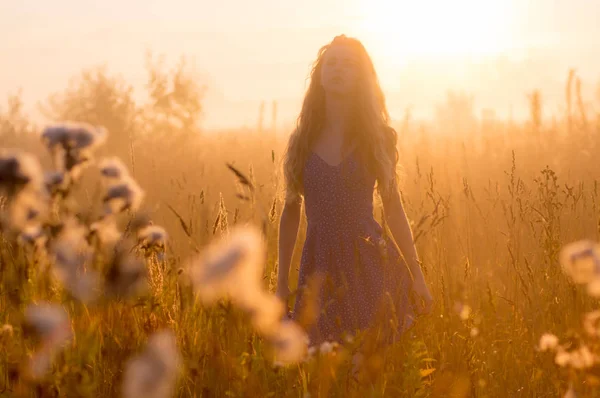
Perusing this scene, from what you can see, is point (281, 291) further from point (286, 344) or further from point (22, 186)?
point (22, 186)

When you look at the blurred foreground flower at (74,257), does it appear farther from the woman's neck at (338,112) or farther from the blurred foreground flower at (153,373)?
the woman's neck at (338,112)

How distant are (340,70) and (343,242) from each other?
2.53 feet

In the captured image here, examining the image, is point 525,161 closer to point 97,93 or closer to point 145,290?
point 145,290

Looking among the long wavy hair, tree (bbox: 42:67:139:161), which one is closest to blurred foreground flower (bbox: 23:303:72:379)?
the long wavy hair

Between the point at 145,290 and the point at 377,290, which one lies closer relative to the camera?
the point at 145,290

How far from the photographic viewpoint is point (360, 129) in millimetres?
2754

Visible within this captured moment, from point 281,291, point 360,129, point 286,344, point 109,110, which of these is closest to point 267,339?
point 286,344

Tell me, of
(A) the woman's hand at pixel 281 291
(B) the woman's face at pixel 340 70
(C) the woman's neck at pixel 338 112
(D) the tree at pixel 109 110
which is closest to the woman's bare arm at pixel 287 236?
(A) the woman's hand at pixel 281 291

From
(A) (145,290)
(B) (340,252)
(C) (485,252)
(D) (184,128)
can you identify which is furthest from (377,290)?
(D) (184,128)

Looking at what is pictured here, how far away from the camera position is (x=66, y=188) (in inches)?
45.6

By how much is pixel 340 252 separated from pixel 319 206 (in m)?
0.23

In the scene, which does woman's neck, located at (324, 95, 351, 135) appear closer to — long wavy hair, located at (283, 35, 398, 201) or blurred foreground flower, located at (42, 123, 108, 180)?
long wavy hair, located at (283, 35, 398, 201)

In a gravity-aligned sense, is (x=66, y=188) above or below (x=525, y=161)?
above

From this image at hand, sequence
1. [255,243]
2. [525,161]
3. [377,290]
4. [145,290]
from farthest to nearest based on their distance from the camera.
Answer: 1. [525,161]
2. [377,290]
3. [145,290]
4. [255,243]
